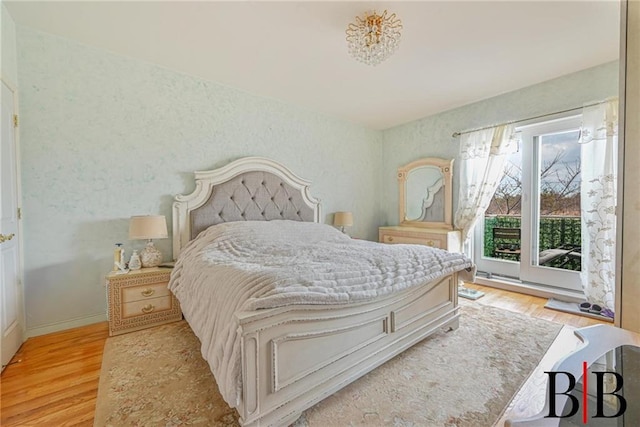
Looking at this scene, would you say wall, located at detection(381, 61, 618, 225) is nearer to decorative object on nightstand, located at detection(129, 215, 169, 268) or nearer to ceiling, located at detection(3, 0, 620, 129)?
ceiling, located at detection(3, 0, 620, 129)

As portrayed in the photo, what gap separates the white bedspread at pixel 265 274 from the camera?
1.19 meters

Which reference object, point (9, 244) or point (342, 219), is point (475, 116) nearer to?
point (342, 219)

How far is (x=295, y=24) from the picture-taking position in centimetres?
200

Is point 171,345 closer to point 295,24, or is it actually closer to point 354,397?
point 354,397

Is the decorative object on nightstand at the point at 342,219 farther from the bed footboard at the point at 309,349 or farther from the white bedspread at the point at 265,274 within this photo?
the bed footboard at the point at 309,349

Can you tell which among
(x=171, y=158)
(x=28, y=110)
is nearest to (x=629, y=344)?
(x=171, y=158)

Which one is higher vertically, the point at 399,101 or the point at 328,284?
the point at 399,101

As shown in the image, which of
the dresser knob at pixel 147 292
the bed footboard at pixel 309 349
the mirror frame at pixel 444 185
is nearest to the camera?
the bed footboard at pixel 309 349

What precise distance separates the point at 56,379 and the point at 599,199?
4.48 m

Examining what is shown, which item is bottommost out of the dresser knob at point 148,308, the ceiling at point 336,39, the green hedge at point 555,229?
the dresser knob at point 148,308

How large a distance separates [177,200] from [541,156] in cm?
407

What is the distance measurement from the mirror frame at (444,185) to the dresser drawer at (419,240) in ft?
1.39

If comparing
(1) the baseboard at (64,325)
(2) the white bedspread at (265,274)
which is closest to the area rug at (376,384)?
(2) the white bedspread at (265,274)

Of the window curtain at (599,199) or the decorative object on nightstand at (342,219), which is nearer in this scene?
the window curtain at (599,199)
